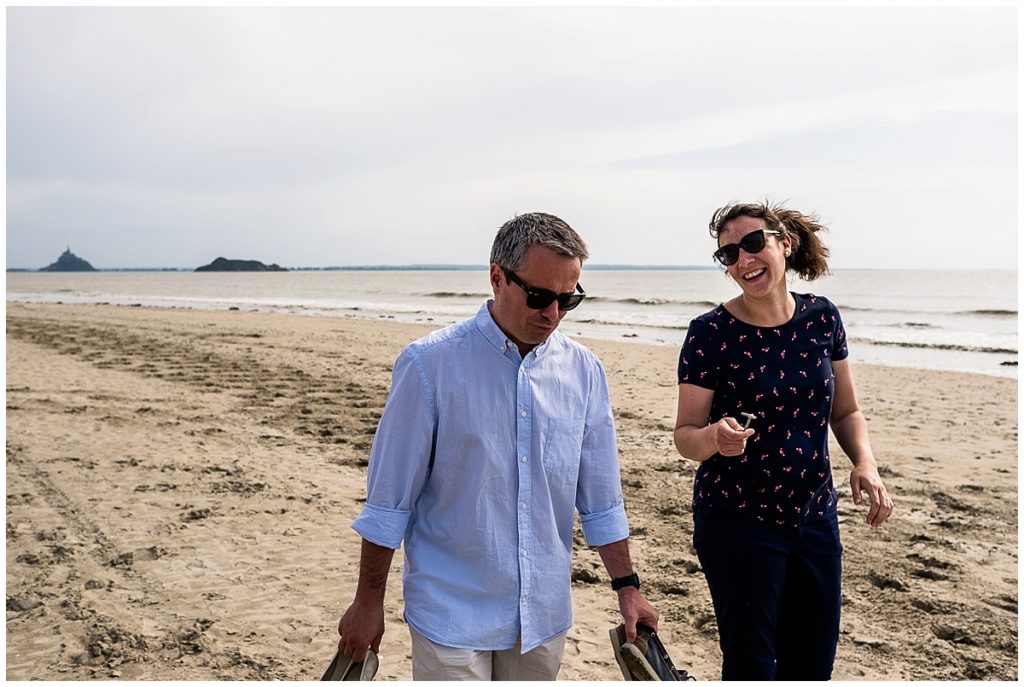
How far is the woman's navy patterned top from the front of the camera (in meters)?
2.88

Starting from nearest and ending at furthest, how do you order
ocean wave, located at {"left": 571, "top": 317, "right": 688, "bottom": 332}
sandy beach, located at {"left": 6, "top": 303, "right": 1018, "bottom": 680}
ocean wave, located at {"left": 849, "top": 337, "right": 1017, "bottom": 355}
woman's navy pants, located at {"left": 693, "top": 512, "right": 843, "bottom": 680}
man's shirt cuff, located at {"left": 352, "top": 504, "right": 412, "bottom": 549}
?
1. man's shirt cuff, located at {"left": 352, "top": 504, "right": 412, "bottom": 549}
2. woman's navy pants, located at {"left": 693, "top": 512, "right": 843, "bottom": 680}
3. sandy beach, located at {"left": 6, "top": 303, "right": 1018, "bottom": 680}
4. ocean wave, located at {"left": 849, "top": 337, "right": 1017, "bottom": 355}
5. ocean wave, located at {"left": 571, "top": 317, "right": 688, "bottom": 332}

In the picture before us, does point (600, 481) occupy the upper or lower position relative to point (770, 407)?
lower

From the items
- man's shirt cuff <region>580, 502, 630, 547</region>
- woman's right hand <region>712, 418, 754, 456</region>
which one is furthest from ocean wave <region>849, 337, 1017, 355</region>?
man's shirt cuff <region>580, 502, 630, 547</region>

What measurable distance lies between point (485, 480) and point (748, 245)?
1263 mm

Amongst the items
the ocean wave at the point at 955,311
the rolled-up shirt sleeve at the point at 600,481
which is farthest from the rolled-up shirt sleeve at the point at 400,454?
the ocean wave at the point at 955,311

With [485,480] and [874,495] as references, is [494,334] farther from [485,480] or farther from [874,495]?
[874,495]

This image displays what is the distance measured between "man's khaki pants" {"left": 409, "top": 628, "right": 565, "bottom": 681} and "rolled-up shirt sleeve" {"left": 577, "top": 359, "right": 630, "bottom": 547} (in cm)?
33

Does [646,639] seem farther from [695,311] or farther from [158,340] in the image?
[695,311]

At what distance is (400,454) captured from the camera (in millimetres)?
2316

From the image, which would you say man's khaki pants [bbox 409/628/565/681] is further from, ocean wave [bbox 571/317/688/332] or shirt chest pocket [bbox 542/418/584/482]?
ocean wave [bbox 571/317/688/332]

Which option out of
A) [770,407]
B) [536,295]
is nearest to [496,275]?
[536,295]

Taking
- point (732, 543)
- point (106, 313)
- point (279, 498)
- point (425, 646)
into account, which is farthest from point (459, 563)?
point (106, 313)

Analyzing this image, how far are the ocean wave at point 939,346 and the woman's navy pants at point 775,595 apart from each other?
781 inches

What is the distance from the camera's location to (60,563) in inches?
215
